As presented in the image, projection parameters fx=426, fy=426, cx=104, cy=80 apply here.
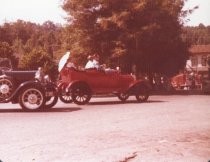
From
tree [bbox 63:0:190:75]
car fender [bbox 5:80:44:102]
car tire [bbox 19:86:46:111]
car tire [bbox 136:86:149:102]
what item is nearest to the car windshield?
car fender [bbox 5:80:44:102]

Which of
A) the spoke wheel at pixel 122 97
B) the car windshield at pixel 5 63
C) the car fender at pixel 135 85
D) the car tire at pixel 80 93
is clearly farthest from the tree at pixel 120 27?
the car windshield at pixel 5 63

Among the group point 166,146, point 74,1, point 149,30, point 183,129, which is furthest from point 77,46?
point 166,146

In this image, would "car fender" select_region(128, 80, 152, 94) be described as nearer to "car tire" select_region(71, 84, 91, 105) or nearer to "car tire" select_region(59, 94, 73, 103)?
"car tire" select_region(71, 84, 91, 105)

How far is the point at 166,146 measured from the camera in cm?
611

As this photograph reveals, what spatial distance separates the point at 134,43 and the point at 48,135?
1595cm

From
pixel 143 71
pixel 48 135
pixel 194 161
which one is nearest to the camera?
pixel 194 161

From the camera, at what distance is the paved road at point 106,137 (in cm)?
561

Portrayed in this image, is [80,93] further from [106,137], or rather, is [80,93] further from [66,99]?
[106,137]

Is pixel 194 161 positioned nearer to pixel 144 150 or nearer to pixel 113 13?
pixel 144 150

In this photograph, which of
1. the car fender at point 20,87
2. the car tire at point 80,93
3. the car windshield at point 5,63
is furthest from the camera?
the car tire at point 80,93

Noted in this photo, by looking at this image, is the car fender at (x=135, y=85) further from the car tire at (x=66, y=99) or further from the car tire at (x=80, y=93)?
the car tire at (x=66, y=99)

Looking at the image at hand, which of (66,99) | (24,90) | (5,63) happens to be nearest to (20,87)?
(24,90)

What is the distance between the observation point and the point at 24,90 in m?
11.3

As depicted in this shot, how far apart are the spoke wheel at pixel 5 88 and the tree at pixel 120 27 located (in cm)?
1095
